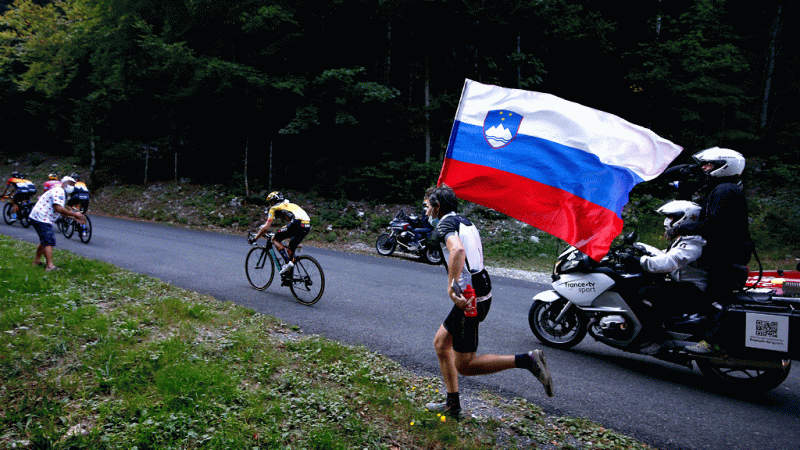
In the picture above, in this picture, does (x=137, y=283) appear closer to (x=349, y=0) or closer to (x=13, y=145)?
(x=349, y=0)

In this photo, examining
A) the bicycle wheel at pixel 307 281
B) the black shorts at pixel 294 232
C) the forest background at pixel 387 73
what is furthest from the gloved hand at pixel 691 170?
the forest background at pixel 387 73

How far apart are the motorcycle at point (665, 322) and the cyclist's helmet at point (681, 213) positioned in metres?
0.41

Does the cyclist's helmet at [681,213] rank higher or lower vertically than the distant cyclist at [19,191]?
higher

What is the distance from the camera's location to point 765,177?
57.2 ft

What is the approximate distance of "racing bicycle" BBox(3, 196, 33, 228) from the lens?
604 inches

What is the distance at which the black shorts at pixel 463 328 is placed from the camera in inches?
142

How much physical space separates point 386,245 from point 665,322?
31.4 feet

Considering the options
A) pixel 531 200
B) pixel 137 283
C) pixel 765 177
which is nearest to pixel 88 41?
pixel 137 283

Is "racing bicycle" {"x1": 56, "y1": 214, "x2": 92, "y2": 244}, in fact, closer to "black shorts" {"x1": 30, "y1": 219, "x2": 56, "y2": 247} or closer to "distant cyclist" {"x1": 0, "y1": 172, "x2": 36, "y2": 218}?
"distant cyclist" {"x1": 0, "y1": 172, "x2": 36, "y2": 218}

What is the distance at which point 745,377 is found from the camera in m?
4.85

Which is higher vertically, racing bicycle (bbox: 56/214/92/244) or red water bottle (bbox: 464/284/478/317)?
red water bottle (bbox: 464/284/478/317)

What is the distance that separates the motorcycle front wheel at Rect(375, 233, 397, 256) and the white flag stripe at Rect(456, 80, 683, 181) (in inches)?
365

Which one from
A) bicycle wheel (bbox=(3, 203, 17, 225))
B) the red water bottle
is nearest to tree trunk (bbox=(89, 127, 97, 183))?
bicycle wheel (bbox=(3, 203, 17, 225))

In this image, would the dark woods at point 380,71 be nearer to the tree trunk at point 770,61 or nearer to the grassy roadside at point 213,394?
the tree trunk at point 770,61
